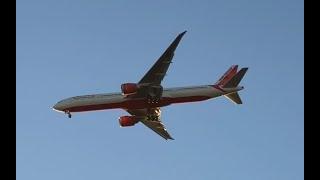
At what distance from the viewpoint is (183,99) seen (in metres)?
62.2

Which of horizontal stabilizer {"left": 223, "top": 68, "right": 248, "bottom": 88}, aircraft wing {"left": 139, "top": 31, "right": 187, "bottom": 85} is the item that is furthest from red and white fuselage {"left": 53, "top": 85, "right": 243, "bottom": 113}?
aircraft wing {"left": 139, "top": 31, "right": 187, "bottom": 85}

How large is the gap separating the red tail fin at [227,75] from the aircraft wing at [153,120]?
9971 mm

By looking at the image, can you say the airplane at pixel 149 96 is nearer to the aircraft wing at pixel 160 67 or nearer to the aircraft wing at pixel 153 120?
the aircraft wing at pixel 160 67

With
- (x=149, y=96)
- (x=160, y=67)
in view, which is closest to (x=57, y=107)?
(x=149, y=96)

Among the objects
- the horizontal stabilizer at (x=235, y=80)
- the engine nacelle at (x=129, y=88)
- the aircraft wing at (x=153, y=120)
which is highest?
the horizontal stabilizer at (x=235, y=80)

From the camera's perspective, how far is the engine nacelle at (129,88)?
61.1m

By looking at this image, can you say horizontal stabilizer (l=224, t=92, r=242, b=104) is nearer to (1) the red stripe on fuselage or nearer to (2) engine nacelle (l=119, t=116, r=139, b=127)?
(1) the red stripe on fuselage

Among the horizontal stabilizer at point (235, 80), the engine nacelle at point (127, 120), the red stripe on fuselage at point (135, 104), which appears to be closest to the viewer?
the red stripe on fuselage at point (135, 104)

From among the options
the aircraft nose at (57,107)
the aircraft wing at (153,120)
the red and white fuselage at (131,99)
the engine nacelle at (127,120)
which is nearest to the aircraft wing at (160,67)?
the red and white fuselage at (131,99)

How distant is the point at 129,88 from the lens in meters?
61.1

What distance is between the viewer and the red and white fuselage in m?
62.2

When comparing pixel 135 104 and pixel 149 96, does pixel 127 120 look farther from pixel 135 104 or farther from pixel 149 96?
pixel 149 96
